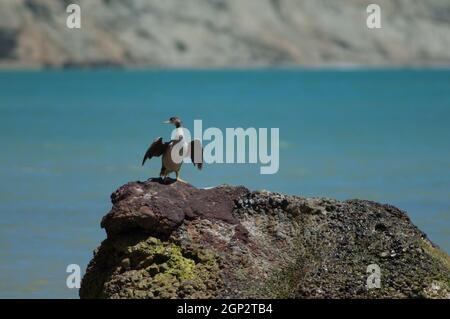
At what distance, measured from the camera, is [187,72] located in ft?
490

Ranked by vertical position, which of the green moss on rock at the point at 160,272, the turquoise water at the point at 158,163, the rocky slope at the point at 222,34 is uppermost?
the rocky slope at the point at 222,34

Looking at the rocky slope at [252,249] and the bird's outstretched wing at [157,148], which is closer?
the rocky slope at [252,249]

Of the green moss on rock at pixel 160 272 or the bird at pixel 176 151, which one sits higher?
the bird at pixel 176 151

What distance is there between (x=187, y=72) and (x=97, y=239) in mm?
129026

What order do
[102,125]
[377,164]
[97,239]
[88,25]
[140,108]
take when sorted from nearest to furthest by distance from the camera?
[97,239]
[377,164]
[102,125]
[140,108]
[88,25]

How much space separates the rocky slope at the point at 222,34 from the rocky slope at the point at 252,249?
368ft

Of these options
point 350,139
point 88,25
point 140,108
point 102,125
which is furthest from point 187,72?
point 350,139

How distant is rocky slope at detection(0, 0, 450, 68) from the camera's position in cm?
12800

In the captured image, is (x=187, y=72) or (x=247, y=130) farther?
(x=187, y=72)

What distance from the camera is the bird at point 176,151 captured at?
44.3 ft

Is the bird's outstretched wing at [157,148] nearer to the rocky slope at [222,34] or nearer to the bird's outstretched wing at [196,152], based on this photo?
the bird's outstretched wing at [196,152]

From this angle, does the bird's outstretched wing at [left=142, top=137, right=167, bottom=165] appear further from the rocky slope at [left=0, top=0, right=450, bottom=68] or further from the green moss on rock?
the rocky slope at [left=0, top=0, right=450, bottom=68]

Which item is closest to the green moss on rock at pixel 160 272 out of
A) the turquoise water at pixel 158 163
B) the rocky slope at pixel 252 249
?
the rocky slope at pixel 252 249
